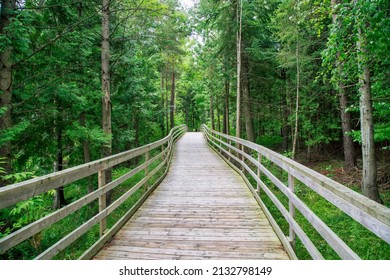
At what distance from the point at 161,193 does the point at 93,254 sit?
8.80 feet

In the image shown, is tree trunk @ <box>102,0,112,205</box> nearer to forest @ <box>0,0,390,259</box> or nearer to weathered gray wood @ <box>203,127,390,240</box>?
forest @ <box>0,0,390,259</box>

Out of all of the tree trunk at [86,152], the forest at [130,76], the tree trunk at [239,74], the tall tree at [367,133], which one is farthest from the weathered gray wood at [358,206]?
the tree trunk at [239,74]

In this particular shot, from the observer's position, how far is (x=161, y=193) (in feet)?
17.9

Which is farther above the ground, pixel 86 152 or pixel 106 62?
pixel 106 62

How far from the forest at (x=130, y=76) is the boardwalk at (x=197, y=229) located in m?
1.30

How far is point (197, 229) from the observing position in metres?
3.50

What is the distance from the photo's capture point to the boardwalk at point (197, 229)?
9.37ft

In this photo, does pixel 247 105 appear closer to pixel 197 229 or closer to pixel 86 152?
pixel 86 152

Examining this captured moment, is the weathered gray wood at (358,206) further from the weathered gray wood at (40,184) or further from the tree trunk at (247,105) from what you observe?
the tree trunk at (247,105)

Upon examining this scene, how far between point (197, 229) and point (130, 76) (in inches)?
262

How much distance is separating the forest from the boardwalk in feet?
4.27

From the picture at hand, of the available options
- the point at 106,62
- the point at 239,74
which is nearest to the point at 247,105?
the point at 239,74

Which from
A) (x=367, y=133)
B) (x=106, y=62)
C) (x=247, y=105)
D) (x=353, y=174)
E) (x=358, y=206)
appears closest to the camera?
(x=358, y=206)
